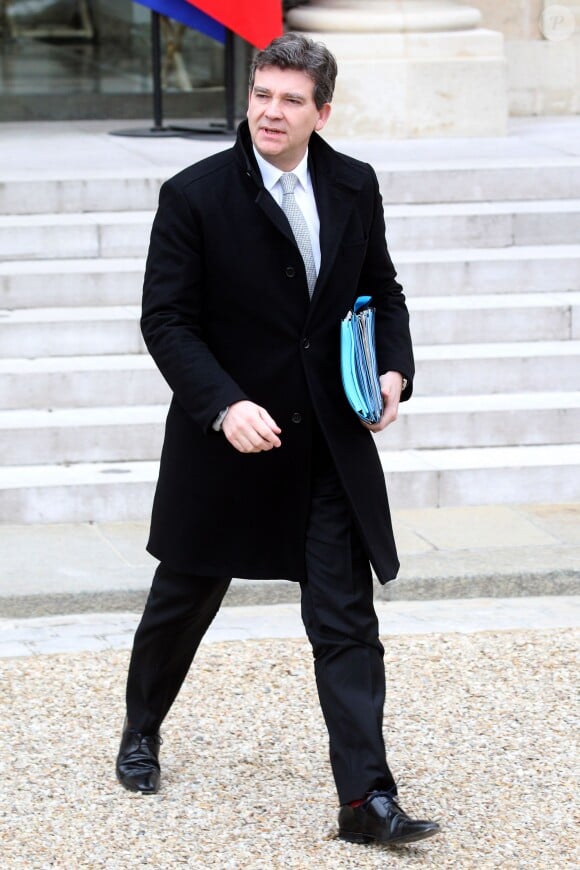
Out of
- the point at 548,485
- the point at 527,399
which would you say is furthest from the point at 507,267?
the point at 548,485

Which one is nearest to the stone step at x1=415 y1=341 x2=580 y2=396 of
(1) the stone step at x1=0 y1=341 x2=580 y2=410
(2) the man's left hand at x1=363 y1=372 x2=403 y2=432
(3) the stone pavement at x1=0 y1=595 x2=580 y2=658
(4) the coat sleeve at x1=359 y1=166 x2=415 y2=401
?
(1) the stone step at x1=0 y1=341 x2=580 y2=410

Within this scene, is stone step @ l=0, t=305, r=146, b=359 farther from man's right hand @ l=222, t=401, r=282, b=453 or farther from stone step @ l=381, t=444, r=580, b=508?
man's right hand @ l=222, t=401, r=282, b=453

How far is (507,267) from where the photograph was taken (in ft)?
26.7

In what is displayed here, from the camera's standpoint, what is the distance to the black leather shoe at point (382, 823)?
→ 3.57m

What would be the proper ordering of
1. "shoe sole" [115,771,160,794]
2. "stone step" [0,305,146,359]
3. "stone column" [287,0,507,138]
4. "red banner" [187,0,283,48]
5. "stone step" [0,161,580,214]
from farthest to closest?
"stone column" [287,0,507,138] < "red banner" [187,0,283,48] < "stone step" [0,161,580,214] < "stone step" [0,305,146,359] < "shoe sole" [115,771,160,794]

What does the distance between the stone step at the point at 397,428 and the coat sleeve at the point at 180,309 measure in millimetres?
3167

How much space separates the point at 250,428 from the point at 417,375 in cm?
400

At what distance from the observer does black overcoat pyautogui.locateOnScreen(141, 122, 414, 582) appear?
3.60m

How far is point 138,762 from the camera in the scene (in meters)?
4.03

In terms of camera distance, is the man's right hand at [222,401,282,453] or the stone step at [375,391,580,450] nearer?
the man's right hand at [222,401,282,453]

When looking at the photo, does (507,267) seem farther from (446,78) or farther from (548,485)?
(446,78)

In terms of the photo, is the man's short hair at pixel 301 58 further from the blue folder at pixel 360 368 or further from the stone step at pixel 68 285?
the stone step at pixel 68 285

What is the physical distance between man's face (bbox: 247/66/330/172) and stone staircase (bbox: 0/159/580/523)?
9.76 feet

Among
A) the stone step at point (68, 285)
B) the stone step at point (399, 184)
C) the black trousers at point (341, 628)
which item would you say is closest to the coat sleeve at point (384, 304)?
the black trousers at point (341, 628)
